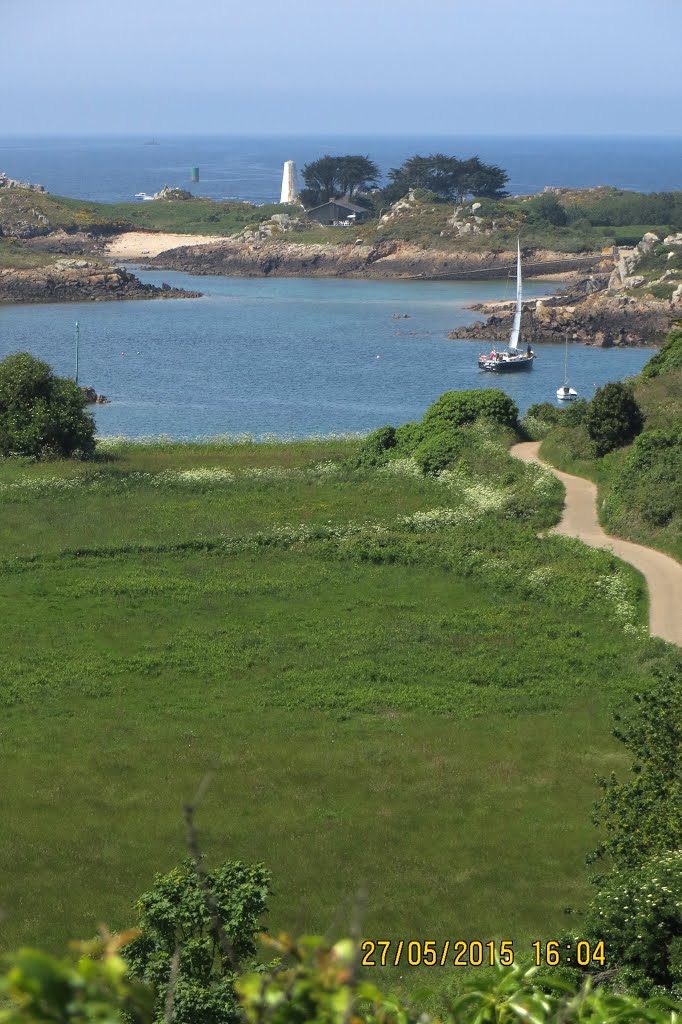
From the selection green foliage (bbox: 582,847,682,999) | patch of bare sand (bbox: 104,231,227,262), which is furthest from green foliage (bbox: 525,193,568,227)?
green foliage (bbox: 582,847,682,999)

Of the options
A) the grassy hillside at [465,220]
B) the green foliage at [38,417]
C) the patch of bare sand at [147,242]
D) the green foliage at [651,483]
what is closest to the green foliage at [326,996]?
the green foliage at [651,483]

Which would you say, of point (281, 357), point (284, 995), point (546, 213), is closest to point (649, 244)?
point (546, 213)

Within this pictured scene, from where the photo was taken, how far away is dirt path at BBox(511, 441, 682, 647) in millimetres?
21109

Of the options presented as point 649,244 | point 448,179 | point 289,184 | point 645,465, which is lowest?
point 645,465

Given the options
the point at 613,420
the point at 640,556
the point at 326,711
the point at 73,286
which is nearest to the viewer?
the point at 326,711

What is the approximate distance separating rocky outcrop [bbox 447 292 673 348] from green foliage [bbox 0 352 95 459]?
37558 mm

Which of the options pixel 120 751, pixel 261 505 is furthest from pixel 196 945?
pixel 261 505

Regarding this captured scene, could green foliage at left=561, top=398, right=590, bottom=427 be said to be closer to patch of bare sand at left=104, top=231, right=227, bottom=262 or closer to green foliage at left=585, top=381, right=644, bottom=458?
green foliage at left=585, top=381, right=644, bottom=458

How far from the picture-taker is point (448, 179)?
347ft

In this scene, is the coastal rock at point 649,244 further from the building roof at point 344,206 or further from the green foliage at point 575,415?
the green foliage at point 575,415

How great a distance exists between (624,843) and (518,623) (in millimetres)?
9511

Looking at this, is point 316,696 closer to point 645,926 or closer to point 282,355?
point 645,926

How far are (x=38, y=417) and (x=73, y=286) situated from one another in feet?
172

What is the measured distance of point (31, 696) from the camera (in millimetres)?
17953
